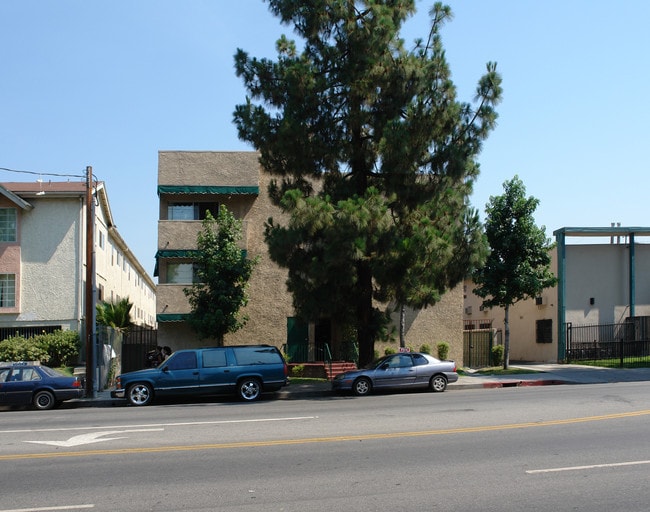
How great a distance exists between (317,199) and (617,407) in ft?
29.9

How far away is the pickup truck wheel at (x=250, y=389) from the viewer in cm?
1925

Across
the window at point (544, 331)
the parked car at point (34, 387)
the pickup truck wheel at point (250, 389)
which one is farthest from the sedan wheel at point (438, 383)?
the window at point (544, 331)

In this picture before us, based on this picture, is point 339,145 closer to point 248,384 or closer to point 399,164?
point 399,164

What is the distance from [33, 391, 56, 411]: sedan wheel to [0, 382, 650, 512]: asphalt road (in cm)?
245

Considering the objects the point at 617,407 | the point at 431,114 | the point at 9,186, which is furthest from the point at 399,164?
the point at 9,186

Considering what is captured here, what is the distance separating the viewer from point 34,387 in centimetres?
1864

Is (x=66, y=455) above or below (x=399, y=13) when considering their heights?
below

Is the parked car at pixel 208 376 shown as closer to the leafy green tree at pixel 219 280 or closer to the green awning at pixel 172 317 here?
the leafy green tree at pixel 219 280

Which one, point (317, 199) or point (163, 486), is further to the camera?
point (317, 199)

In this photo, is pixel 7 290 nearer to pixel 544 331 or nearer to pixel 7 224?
pixel 7 224

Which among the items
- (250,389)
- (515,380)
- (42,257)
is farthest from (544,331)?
(42,257)

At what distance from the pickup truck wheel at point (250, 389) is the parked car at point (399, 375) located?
244 centimetres

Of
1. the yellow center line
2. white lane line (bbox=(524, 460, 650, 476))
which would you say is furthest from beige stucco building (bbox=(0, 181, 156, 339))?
white lane line (bbox=(524, 460, 650, 476))

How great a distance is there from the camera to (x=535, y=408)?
15.2 meters
